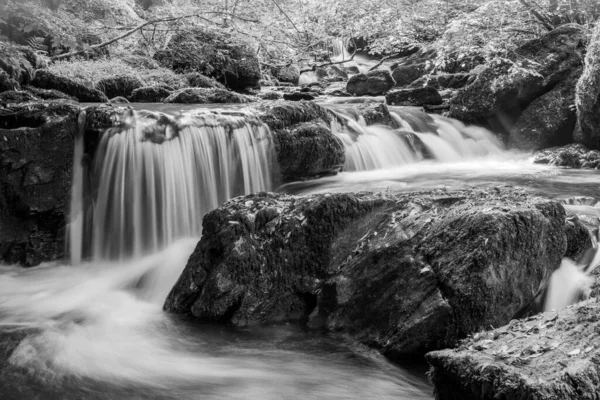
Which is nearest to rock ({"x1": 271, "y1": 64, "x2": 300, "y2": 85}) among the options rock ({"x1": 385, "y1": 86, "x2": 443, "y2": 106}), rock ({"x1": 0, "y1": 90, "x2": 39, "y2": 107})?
rock ({"x1": 385, "y1": 86, "x2": 443, "y2": 106})

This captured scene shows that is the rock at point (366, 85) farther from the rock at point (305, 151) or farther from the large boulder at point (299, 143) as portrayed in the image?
the rock at point (305, 151)

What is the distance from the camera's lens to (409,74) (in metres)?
21.3

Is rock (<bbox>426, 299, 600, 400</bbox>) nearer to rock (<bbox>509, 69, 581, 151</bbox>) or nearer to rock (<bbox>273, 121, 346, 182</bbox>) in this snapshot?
rock (<bbox>273, 121, 346, 182</bbox>)

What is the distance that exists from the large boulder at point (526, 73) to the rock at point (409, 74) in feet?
27.0

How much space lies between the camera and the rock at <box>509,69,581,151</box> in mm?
12078

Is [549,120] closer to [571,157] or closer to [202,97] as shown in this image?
[571,157]

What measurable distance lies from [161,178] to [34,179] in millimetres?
1773

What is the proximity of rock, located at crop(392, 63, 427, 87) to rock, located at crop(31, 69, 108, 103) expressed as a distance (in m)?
13.0

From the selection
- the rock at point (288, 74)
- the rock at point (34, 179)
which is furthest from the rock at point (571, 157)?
the rock at point (288, 74)

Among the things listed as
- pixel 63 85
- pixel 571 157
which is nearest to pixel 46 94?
pixel 63 85

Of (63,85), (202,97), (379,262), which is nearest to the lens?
(379,262)

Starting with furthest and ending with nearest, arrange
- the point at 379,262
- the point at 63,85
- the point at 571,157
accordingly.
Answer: the point at 63,85
the point at 571,157
the point at 379,262

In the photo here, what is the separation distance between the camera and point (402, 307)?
4473mm

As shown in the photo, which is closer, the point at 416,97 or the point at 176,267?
the point at 176,267
